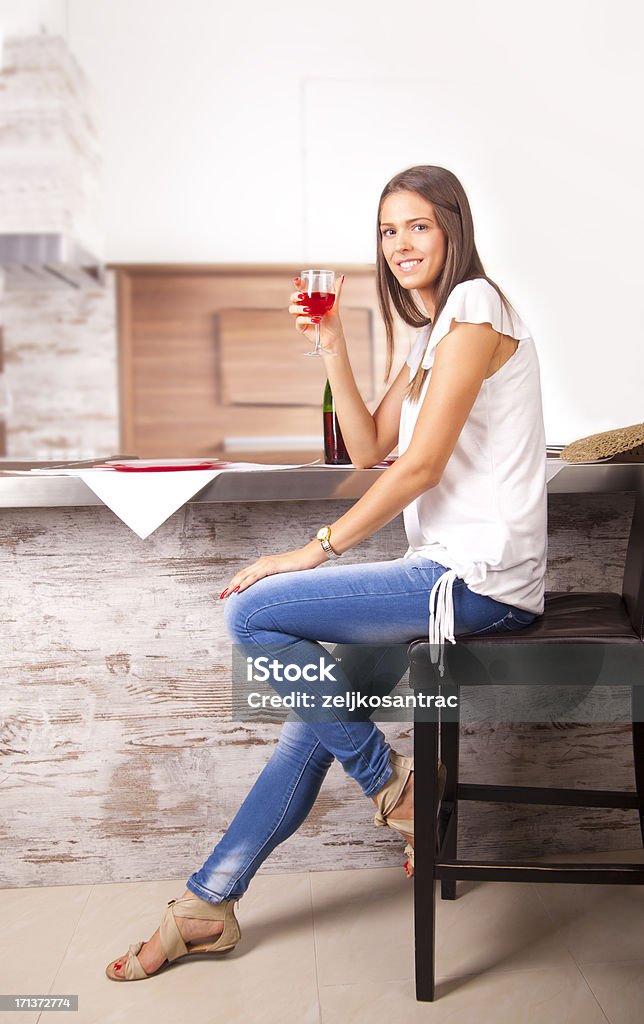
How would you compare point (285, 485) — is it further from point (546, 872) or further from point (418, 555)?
point (546, 872)

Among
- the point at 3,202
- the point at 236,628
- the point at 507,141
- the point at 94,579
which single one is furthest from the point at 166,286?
the point at 236,628

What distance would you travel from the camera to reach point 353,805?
72.3 inches

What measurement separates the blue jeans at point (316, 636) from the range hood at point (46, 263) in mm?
3036

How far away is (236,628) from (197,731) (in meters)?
0.49

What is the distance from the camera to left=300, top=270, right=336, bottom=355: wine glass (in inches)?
62.5

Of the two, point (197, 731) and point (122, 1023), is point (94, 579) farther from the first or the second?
point (122, 1023)

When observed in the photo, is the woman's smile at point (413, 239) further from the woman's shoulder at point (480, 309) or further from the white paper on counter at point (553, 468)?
the white paper on counter at point (553, 468)

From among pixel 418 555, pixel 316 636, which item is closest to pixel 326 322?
pixel 418 555

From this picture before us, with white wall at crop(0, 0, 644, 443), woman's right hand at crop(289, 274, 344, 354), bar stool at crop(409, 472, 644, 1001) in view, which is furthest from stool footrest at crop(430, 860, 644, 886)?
white wall at crop(0, 0, 644, 443)

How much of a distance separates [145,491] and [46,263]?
2.91m

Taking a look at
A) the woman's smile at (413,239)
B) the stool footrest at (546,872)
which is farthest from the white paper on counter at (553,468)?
the stool footrest at (546,872)

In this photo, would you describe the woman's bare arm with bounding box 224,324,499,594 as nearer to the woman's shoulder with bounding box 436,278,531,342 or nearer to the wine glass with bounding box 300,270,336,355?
the woman's shoulder with bounding box 436,278,531,342

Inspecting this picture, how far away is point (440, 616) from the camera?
1.33 m

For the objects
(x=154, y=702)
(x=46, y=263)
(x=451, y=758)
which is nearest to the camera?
(x=451, y=758)
